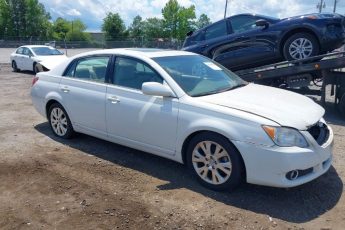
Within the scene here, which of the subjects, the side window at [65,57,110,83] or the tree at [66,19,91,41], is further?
the tree at [66,19,91,41]

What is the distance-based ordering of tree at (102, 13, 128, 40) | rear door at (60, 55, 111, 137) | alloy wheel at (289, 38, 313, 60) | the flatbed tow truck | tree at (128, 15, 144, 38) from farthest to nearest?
tree at (128, 15, 144, 38) < tree at (102, 13, 128, 40) < alloy wheel at (289, 38, 313, 60) < the flatbed tow truck < rear door at (60, 55, 111, 137)

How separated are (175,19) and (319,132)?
84.5 meters

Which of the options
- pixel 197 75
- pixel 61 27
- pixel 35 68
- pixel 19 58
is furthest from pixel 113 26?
pixel 197 75

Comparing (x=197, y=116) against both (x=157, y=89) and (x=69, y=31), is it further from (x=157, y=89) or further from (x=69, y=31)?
(x=69, y=31)

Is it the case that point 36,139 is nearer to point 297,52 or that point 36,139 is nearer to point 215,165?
point 215,165

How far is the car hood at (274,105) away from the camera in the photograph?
4.13m

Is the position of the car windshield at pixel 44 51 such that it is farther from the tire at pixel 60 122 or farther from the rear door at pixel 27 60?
the tire at pixel 60 122

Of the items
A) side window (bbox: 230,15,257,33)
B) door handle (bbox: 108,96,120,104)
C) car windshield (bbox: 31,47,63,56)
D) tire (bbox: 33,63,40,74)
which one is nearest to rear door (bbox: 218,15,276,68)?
side window (bbox: 230,15,257,33)

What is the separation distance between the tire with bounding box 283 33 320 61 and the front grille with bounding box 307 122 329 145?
4100 millimetres

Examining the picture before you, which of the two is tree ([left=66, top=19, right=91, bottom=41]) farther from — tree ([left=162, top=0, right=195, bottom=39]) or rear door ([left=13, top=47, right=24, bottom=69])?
rear door ([left=13, top=47, right=24, bottom=69])

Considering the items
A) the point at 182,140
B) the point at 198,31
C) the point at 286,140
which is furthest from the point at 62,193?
the point at 198,31

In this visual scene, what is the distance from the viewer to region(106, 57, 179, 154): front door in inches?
185

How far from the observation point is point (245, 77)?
368 inches

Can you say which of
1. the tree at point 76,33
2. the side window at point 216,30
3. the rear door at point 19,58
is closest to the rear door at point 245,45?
the side window at point 216,30
